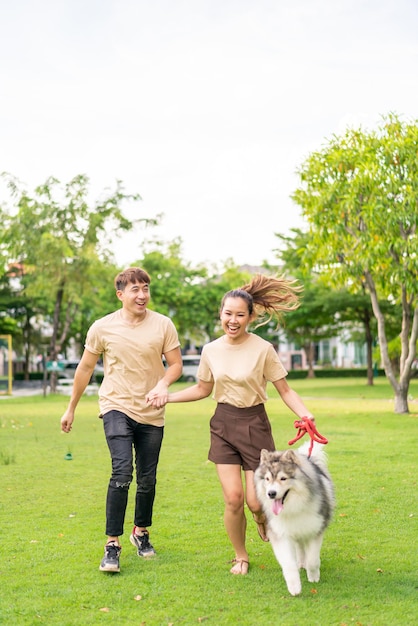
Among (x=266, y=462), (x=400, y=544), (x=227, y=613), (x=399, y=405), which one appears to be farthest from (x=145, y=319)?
(x=399, y=405)

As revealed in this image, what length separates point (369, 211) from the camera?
65.3 ft

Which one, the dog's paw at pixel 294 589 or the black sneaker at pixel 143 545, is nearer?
the dog's paw at pixel 294 589

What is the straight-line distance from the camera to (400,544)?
7.14m

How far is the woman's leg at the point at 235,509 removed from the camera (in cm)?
611

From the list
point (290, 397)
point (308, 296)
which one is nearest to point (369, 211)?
point (290, 397)

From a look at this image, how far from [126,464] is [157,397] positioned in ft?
1.83

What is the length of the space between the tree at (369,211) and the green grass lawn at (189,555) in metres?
7.49

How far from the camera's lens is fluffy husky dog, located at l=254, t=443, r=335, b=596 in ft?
17.9

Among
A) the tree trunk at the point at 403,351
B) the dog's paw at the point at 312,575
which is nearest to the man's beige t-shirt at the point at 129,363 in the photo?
the dog's paw at the point at 312,575

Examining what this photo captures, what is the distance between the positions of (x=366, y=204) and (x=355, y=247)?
114cm

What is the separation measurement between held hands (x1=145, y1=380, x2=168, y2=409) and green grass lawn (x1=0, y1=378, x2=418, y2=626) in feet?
4.12

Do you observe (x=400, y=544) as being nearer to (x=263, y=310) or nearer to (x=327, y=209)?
(x=263, y=310)

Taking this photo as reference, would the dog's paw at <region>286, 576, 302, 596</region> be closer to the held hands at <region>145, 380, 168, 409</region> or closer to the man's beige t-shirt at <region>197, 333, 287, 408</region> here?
the man's beige t-shirt at <region>197, 333, 287, 408</region>

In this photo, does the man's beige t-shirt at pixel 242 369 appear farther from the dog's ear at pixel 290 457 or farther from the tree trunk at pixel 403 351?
the tree trunk at pixel 403 351
